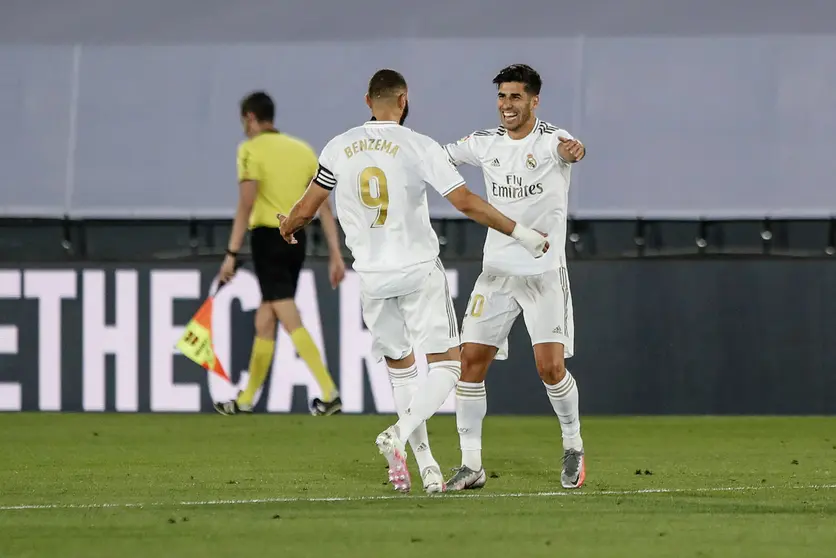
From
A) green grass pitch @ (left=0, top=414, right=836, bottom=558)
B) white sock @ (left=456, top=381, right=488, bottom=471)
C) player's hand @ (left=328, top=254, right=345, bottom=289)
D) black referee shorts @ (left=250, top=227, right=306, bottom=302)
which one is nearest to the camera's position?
green grass pitch @ (left=0, top=414, right=836, bottom=558)

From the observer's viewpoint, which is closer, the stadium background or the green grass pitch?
the green grass pitch

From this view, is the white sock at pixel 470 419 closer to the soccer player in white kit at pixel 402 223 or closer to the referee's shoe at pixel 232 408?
the soccer player in white kit at pixel 402 223

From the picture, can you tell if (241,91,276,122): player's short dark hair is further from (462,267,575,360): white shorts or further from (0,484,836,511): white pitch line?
(0,484,836,511): white pitch line

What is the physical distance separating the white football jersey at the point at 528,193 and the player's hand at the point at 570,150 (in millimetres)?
→ 82

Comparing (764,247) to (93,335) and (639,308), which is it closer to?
(639,308)

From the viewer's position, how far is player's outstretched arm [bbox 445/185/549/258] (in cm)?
755

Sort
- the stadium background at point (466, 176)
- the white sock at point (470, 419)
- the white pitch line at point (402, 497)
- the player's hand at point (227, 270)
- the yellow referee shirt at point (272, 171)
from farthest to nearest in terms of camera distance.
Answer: the stadium background at point (466, 176) < the yellow referee shirt at point (272, 171) < the player's hand at point (227, 270) < the white sock at point (470, 419) < the white pitch line at point (402, 497)

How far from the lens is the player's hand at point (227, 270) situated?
40.8ft

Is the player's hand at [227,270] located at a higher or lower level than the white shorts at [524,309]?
higher

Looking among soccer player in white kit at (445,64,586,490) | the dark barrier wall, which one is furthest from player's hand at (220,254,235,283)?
soccer player in white kit at (445,64,586,490)

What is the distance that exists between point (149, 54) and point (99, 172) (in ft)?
3.39

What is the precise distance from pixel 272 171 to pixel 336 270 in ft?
3.68

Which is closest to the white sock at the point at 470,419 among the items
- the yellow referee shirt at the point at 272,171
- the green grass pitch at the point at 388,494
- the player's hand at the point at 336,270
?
the green grass pitch at the point at 388,494

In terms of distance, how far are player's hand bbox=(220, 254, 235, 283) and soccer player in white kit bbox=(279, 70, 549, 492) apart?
4560 mm
